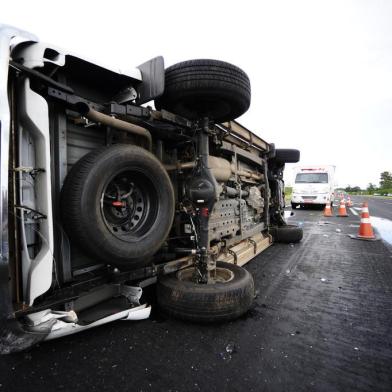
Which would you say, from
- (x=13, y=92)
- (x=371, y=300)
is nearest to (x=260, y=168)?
(x=371, y=300)

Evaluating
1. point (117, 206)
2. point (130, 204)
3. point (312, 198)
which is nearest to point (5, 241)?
point (117, 206)

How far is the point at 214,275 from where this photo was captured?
2.59 m

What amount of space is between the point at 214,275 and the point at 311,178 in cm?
1307

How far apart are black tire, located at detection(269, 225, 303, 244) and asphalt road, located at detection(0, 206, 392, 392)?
2.56 meters

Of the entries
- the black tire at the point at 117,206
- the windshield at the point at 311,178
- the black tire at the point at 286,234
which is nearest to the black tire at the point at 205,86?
the black tire at the point at 117,206

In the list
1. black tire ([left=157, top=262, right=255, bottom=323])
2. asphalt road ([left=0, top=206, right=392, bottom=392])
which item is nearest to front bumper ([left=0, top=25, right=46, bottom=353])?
asphalt road ([left=0, top=206, right=392, bottom=392])

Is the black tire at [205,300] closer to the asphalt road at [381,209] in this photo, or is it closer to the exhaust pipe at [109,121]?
the exhaust pipe at [109,121]

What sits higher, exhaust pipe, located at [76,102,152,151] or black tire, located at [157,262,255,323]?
exhaust pipe, located at [76,102,152,151]

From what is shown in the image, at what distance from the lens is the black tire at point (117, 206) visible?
165cm

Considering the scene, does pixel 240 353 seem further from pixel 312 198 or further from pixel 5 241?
pixel 312 198

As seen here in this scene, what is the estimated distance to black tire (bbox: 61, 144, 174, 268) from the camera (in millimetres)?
1650

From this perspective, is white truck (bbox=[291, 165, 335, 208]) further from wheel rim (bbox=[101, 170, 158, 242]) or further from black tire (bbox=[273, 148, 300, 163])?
wheel rim (bbox=[101, 170, 158, 242])

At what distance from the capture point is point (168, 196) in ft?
7.11

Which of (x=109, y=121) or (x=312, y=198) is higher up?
(x=109, y=121)
